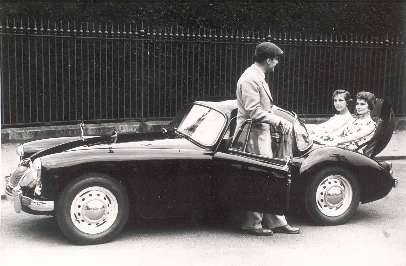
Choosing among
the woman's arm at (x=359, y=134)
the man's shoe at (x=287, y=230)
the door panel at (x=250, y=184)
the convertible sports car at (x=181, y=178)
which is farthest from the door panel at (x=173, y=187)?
the woman's arm at (x=359, y=134)

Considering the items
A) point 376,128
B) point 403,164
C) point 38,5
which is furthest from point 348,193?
point 38,5

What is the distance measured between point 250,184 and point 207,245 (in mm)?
700

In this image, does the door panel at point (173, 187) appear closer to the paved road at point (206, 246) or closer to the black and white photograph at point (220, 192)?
the black and white photograph at point (220, 192)

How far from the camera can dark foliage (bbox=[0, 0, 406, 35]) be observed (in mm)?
14312

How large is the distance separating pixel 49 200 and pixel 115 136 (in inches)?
46.7

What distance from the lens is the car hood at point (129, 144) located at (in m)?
5.96

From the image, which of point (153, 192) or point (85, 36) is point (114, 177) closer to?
point (153, 192)

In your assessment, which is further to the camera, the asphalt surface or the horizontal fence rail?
the horizontal fence rail

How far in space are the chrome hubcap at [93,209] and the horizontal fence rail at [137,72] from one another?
6361 millimetres

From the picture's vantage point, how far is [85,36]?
12.1 meters

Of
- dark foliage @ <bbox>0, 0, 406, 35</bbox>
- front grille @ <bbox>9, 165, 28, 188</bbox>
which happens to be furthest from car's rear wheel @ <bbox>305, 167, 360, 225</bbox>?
dark foliage @ <bbox>0, 0, 406, 35</bbox>

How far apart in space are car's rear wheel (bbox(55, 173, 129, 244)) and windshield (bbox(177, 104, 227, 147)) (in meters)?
0.99

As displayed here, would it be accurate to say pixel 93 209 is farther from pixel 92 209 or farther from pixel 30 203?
pixel 30 203

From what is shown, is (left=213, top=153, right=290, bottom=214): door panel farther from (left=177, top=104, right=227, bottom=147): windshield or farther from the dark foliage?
the dark foliage
